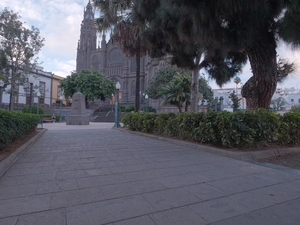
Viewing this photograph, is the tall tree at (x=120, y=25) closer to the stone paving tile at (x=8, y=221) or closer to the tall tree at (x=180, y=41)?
the tall tree at (x=180, y=41)

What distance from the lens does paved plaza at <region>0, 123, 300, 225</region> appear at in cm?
236

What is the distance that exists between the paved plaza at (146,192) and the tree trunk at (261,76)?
10.2 ft

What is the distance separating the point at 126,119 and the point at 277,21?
8843 mm

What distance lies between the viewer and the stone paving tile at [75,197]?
2652 millimetres

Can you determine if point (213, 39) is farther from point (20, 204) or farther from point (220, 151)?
point (20, 204)

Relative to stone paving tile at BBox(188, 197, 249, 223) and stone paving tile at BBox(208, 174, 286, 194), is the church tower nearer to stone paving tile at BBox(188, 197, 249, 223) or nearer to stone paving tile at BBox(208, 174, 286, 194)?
stone paving tile at BBox(208, 174, 286, 194)

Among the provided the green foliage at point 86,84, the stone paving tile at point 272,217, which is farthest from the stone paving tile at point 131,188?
the green foliage at point 86,84

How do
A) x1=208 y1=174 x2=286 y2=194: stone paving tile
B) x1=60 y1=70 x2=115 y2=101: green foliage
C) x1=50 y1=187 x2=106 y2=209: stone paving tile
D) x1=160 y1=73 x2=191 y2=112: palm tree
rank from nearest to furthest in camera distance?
x1=50 y1=187 x2=106 y2=209: stone paving tile → x1=208 y1=174 x2=286 y2=194: stone paving tile → x1=160 y1=73 x2=191 y2=112: palm tree → x1=60 y1=70 x2=115 y2=101: green foliage

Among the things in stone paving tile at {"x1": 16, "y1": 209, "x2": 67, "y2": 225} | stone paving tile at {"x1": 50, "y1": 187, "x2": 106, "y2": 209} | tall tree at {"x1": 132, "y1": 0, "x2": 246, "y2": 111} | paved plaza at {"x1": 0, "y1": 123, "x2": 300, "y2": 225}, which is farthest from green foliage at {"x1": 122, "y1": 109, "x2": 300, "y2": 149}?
stone paving tile at {"x1": 16, "y1": 209, "x2": 67, "y2": 225}

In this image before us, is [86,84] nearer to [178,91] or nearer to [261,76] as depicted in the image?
[178,91]

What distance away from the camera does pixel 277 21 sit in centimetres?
588

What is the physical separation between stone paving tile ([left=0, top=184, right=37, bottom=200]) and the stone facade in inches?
1953

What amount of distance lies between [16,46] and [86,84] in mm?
15532

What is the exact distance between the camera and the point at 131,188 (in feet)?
10.5
